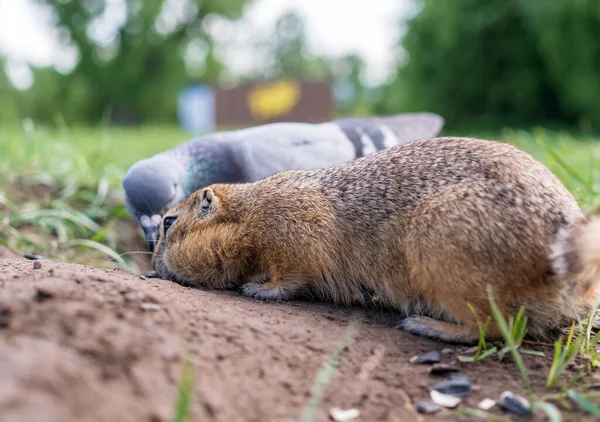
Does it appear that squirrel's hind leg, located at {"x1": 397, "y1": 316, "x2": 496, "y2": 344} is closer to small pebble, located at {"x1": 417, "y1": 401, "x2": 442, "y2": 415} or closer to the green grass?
small pebble, located at {"x1": 417, "y1": 401, "x2": 442, "y2": 415}

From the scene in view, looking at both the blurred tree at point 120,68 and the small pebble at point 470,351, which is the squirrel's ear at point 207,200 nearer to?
the small pebble at point 470,351

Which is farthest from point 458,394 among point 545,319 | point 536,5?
point 536,5

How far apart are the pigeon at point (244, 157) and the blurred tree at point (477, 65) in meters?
11.1

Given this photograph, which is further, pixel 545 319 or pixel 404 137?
pixel 404 137

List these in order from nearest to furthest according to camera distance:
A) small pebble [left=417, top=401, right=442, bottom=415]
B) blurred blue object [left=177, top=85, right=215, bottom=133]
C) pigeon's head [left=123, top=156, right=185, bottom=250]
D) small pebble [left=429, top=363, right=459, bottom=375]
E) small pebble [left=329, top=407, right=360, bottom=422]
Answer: small pebble [left=329, top=407, right=360, bottom=422] < small pebble [left=417, top=401, right=442, bottom=415] < small pebble [left=429, top=363, right=459, bottom=375] < pigeon's head [left=123, top=156, right=185, bottom=250] < blurred blue object [left=177, top=85, right=215, bottom=133]

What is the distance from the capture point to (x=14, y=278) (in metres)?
2.26

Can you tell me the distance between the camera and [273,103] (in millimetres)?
20859

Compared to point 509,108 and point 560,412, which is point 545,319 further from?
point 509,108

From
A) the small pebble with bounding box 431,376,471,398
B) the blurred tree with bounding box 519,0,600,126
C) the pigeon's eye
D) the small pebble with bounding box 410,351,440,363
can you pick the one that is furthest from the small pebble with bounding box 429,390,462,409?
the blurred tree with bounding box 519,0,600,126

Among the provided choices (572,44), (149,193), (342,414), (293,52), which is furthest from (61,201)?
(293,52)

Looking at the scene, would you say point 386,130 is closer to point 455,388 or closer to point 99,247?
point 99,247

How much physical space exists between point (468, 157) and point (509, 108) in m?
14.1

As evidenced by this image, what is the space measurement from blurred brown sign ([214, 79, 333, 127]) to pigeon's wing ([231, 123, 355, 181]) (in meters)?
14.7

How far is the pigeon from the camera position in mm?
4445
